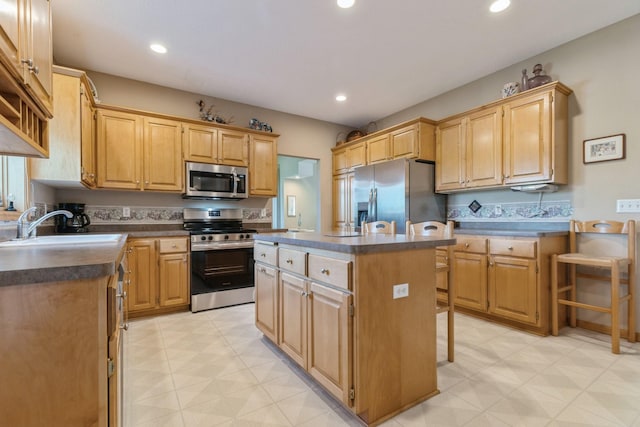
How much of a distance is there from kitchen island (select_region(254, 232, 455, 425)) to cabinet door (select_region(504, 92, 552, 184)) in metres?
1.79

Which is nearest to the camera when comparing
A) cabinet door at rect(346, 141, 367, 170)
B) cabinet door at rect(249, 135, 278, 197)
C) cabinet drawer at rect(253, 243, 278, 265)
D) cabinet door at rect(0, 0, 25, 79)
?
cabinet door at rect(0, 0, 25, 79)

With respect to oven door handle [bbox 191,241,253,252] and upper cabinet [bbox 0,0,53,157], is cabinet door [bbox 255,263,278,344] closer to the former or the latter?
oven door handle [bbox 191,241,253,252]

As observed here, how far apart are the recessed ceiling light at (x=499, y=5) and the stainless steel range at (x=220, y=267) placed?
320 cm

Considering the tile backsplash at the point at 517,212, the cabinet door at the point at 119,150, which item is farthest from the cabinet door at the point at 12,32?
the tile backsplash at the point at 517,212

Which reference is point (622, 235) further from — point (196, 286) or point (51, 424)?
point (196, 286)

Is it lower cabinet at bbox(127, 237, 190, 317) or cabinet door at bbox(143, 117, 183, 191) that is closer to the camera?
lower cabinet at bbox(127, 237, 190, 317)

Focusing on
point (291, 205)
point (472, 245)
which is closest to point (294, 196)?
point (291, 205)

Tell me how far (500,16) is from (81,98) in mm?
3698

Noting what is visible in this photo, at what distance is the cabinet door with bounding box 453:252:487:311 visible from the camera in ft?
9.60

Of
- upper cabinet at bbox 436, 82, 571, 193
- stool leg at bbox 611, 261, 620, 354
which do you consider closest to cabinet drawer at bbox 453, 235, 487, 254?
upper cabinet at bbox 436, 82, 571, 193

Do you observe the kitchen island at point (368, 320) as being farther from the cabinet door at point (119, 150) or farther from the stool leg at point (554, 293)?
the cabinet door at point (119, 150)

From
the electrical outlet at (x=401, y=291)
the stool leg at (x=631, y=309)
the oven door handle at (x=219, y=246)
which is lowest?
the stool leg at (x=631, y=309)

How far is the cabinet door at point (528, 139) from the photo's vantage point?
271 cm

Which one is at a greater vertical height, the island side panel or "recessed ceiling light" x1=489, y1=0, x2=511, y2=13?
"recessed ceiling light" x1=489, y1=0, x2=511, y2=13
